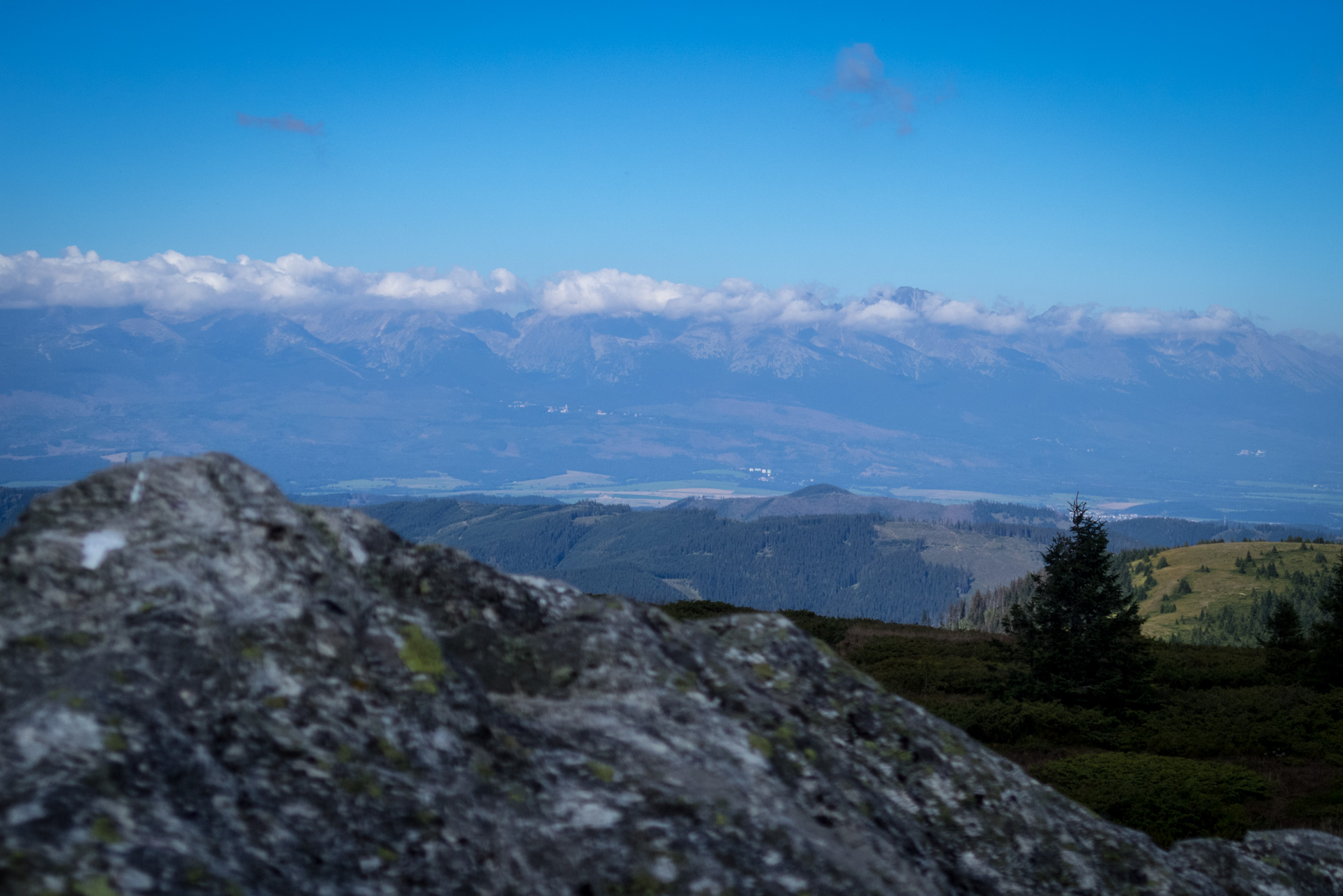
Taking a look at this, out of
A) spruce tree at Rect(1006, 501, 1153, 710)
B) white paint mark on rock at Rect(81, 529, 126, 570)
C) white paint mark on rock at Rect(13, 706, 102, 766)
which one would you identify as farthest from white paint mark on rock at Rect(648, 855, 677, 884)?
spruce tree at Rect(1006, 501, 1153, 710)

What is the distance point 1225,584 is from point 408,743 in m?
186

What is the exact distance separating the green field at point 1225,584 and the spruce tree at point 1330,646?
95.4 m

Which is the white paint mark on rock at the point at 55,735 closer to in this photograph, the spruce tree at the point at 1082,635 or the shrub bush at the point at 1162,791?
the shrub bush at the point at 1162,791

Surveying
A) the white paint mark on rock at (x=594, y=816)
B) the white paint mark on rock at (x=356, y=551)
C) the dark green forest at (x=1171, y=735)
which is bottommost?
the dark green forest at (x=1171, y=735)

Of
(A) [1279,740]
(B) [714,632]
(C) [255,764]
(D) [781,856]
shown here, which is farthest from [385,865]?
(A) [1279,740]

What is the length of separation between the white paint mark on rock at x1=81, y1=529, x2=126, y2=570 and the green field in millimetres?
133139

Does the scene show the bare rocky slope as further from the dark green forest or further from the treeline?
the treeline

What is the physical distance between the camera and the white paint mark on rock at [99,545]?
6.56m

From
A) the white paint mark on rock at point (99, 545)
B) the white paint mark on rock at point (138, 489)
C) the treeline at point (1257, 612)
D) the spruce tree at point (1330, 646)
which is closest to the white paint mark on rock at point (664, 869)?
the white paint mark on rock at point (99, 545)

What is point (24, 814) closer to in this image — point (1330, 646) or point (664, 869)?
point (664, 869)

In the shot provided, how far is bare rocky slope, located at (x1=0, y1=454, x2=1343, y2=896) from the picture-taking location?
16.9ft

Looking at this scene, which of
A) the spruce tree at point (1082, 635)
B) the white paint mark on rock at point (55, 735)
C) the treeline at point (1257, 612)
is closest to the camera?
the white paint mark on rock at point (55, 735)

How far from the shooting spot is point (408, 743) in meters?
6.43

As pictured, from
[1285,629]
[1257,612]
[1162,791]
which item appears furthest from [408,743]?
→ [1257,612]
